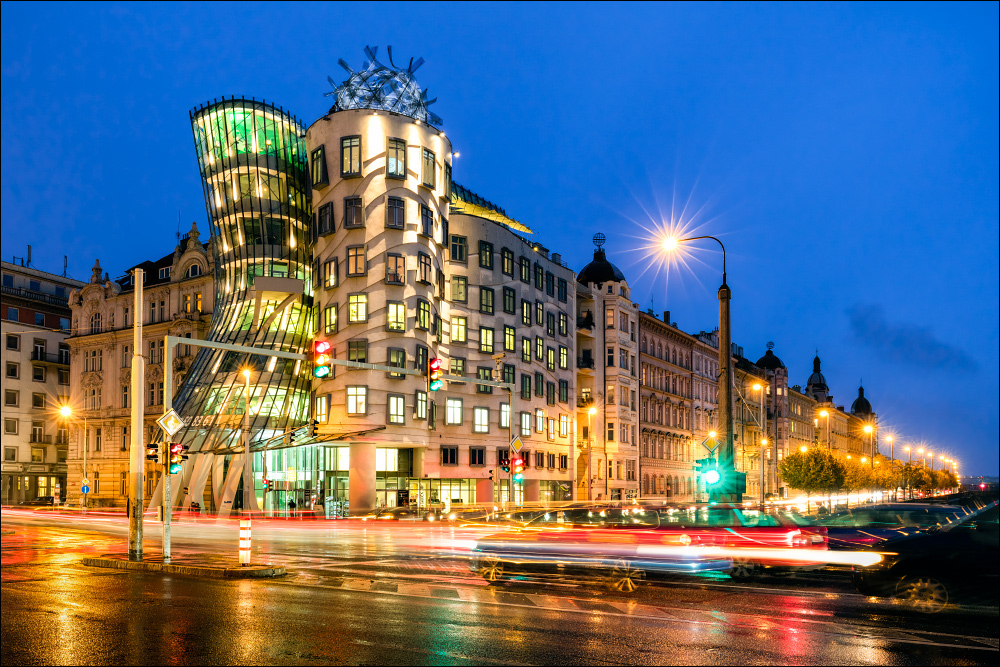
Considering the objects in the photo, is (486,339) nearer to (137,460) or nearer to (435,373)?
(435,373)

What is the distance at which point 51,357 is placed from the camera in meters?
A: 88.0

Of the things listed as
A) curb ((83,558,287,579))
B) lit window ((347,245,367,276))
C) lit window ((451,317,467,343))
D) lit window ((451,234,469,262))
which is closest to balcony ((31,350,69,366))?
lit window ((347,245,367,276))

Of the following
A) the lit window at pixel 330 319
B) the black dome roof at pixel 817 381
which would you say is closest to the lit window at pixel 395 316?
the lit window at pixel 330 319

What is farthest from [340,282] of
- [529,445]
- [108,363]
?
[108,363]

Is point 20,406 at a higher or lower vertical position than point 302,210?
lower

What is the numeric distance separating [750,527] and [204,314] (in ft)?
207

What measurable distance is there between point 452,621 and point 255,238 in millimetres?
55304

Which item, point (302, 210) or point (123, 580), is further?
point (302, 210)

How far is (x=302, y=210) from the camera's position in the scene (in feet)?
211

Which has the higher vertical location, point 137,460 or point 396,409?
point 396,409

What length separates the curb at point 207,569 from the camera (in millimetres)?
18078

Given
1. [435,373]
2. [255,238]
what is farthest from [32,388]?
[435,373]

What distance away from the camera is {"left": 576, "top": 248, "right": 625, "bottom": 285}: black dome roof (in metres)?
81.1

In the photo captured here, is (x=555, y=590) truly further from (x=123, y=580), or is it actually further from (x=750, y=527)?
(x=123, y=580)
